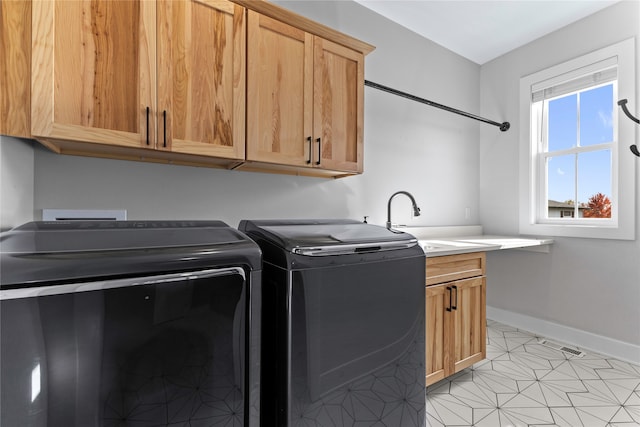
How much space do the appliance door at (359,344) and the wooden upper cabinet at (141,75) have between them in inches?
32.9

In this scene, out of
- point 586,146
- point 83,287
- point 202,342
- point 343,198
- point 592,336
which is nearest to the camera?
point 83,287

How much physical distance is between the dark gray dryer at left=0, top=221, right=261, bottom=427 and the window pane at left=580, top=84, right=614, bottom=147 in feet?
10.3

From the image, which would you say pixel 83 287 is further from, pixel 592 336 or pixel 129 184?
pixel 592 336

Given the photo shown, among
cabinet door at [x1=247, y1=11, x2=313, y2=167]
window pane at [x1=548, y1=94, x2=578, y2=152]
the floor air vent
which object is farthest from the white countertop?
cabinet door at [x1=247, y1=11, x2=313, y2=167]

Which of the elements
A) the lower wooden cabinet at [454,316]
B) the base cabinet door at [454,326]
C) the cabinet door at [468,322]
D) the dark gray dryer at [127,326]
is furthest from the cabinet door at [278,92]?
the cabinet door at [468,322]

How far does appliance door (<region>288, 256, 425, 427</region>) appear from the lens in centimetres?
110

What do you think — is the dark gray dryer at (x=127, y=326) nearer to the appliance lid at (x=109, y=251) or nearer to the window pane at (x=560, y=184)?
the appliance lid at (x=109, y=251)

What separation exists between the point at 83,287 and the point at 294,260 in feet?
2.01

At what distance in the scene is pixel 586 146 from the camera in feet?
8.69

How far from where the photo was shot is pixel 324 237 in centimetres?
123

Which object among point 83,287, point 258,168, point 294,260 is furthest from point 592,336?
point 83,287

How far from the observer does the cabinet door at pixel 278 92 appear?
1520 mm

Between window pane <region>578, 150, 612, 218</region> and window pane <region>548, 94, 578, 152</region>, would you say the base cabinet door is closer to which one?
window pane <region>578, 150, 612, 218</region>

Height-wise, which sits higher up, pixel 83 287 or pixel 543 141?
pixel 543 141
